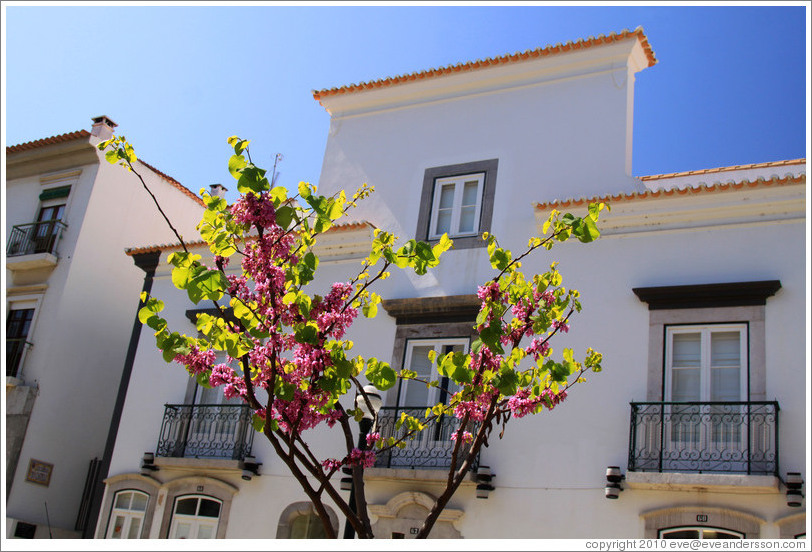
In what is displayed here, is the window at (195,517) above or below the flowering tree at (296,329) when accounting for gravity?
below

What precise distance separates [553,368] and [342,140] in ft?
31.9

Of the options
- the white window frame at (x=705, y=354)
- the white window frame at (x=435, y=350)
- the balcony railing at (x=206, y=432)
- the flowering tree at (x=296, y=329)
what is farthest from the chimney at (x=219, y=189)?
the flowering tree at (x=296, y=329)

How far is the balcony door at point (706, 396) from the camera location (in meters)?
10.4

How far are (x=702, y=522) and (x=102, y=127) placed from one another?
13.8 m

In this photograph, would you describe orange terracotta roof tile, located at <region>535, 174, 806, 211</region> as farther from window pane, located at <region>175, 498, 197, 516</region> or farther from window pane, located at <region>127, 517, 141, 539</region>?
window pane, located at <region>127, 517, 141, 539</region>

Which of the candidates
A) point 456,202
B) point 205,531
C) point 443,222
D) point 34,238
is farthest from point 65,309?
Result: point 456,202

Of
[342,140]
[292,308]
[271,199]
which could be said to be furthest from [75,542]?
[342,140]

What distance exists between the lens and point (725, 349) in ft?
36.2

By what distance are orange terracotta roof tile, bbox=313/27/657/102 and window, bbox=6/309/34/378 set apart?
692 cm

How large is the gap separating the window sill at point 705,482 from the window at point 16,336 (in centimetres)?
1145

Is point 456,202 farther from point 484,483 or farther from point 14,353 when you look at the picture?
point 14,353

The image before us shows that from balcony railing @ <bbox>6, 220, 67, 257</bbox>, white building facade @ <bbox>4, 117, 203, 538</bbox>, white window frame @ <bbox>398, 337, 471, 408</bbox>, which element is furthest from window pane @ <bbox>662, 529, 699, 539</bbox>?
balcony railing @ <bbox>6, 220, 67, 257</bbox>

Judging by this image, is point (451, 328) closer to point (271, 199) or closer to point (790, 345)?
point (790, 345)

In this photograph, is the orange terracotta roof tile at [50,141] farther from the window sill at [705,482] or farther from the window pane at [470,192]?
the window sill at [705,482]
